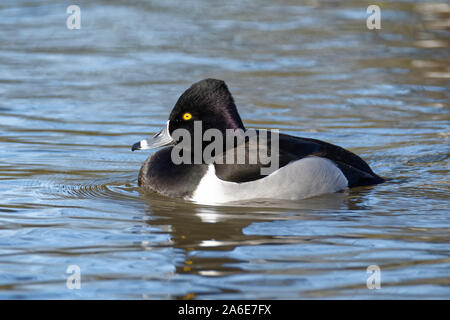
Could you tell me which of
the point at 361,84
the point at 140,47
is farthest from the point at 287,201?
the point at 140,47

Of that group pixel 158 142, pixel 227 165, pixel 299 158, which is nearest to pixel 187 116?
pixel 158 142

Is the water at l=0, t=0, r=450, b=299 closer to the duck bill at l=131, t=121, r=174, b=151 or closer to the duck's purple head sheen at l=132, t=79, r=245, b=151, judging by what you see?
the duck bill at l=131, t=121, r=174, b=151

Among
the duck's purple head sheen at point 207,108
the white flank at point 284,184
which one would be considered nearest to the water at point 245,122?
the white flank at point 284,184

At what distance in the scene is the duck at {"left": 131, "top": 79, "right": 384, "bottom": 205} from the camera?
754cm

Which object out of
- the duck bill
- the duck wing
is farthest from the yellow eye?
the duck wing

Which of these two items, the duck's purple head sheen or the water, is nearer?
the water

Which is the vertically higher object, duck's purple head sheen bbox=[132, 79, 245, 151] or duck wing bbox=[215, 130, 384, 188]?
duck's purple head sheen bbox=[132, 79, 245, 151]

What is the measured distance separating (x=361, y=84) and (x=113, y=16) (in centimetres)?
621

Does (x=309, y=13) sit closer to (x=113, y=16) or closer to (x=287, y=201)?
(x=113, y=16)

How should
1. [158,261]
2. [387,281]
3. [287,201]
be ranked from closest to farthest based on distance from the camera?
[387,281], [158,261], [287,201]

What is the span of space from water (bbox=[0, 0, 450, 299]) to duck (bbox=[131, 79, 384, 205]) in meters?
0.15

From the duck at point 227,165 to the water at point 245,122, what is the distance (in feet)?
0.50

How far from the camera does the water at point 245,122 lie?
5781mm

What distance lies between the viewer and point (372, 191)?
26.4 feet
